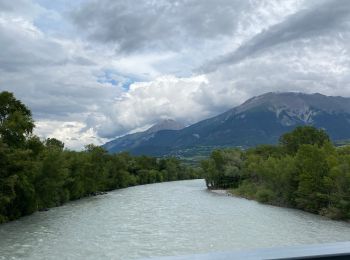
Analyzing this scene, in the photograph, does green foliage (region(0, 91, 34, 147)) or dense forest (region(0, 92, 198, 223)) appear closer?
dense forest (region(0, 92, 198, 223))

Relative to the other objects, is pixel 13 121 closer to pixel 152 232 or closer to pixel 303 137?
pixel 152 232

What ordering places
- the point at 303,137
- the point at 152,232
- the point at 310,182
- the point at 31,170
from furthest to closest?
the point at 303,137
the point at 310,182
the point at 31,170
the point at 152,232

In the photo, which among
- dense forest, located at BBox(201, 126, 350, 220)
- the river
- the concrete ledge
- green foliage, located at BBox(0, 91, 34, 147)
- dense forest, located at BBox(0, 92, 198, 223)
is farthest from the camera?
dense forest, located at BBox(201, 126, 350, 220)

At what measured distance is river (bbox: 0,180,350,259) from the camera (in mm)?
29188

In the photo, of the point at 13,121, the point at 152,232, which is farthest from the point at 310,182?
the point at 13,121

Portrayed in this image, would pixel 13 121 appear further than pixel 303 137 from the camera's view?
No

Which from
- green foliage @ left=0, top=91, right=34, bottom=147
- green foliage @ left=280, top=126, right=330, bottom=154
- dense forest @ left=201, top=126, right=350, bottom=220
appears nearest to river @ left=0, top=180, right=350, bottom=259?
dense forest @ left=201, top=126, right=350, bottom=220

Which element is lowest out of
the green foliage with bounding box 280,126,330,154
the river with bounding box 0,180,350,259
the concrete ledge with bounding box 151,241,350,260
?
the river with bounding box 0,180,350,259

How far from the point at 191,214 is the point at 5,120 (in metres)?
23.2

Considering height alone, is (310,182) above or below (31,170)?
below

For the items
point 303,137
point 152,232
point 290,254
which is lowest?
point 152,232

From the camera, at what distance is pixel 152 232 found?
36.6 m

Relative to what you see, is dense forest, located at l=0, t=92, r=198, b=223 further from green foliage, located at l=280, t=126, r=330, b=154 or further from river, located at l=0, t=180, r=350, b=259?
green foliage, located at l=280, t=126, r=330, b=154

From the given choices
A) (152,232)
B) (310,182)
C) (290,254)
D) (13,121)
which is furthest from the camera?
(310,182)
